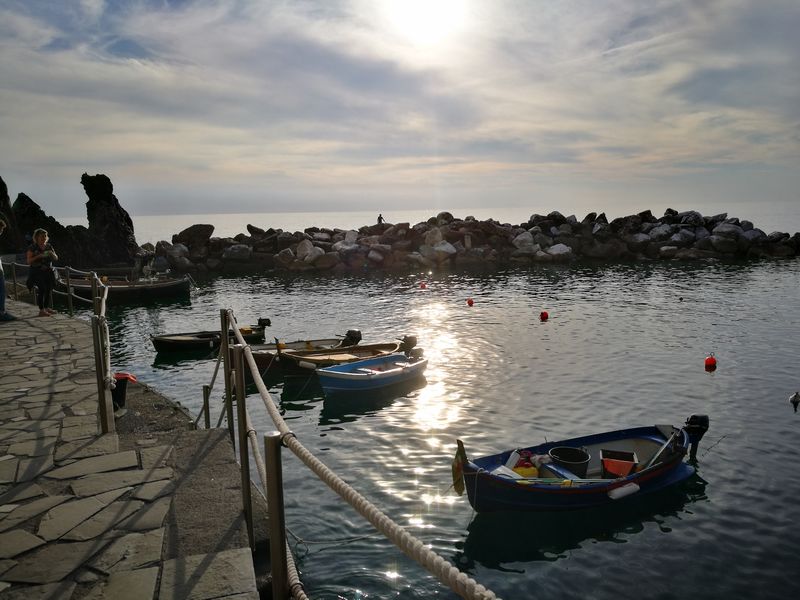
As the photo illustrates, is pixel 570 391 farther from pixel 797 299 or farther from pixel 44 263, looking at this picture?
pixel 797 299

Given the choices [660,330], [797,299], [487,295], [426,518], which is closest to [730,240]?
[797,299]

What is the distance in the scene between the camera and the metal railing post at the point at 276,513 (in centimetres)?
335

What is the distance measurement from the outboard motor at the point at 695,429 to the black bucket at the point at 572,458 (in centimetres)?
335

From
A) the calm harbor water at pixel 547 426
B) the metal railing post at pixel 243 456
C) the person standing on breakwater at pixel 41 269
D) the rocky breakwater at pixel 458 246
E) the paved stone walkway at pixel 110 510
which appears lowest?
the calm harbor water at pixel 547 426

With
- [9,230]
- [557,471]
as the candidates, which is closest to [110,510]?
[557,471]

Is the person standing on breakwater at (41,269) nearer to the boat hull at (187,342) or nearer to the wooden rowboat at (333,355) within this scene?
the boat hull at (187,342)

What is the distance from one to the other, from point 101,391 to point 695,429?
1281 cm

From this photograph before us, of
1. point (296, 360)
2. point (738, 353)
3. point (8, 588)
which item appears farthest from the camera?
point (738, 353)

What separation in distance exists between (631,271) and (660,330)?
27.0 metres

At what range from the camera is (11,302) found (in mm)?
19812

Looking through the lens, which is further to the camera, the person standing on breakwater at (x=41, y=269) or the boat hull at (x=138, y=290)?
A: the boat hull at (x=138, y=290)

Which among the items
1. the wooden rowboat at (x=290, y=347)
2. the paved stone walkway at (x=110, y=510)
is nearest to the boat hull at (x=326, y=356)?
the wooden rowboat at (x=290, y=347)

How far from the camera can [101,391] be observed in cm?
771

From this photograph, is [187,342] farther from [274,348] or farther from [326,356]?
[326,356]
